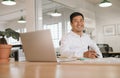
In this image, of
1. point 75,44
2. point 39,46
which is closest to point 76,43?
point 75,44

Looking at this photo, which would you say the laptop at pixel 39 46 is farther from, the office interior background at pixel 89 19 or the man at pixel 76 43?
the office interior background at pixel 89 19

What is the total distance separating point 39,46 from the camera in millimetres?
1408

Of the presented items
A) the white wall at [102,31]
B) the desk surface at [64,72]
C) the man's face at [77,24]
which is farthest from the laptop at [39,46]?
the white wall at [102,31]

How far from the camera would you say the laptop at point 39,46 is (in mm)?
1334

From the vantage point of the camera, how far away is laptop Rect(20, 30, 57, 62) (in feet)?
4.38

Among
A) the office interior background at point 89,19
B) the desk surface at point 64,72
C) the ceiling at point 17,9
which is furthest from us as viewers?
the ceiling at point 17,9

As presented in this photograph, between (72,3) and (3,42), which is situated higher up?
(72,3)

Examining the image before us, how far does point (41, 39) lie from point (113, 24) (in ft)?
18.8

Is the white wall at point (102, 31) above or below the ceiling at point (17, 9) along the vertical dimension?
below

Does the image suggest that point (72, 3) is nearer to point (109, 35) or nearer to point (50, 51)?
point (109, 35)

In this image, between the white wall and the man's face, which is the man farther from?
the white wall

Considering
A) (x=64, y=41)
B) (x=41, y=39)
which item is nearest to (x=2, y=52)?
(x=41, y=39)

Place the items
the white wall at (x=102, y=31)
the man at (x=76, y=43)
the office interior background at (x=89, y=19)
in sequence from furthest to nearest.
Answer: the white wall at (x=102, y=31)
the office interior background at (x=89, y=19)
the man at (x=76, y=43)

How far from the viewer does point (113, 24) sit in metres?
6.73
